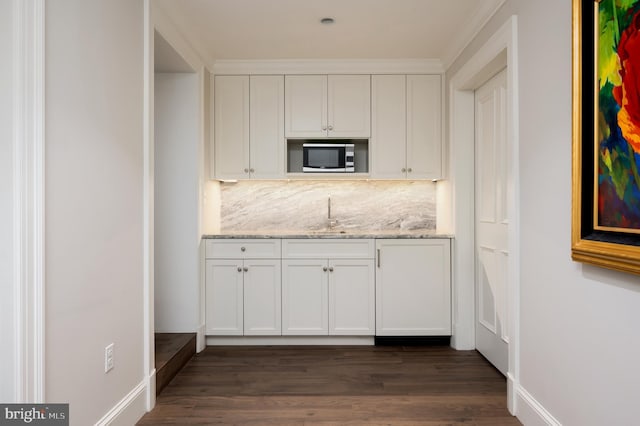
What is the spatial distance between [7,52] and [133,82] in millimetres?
846

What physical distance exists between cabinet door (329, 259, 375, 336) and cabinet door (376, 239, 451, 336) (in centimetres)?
7

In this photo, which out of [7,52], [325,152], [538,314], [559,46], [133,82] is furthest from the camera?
[325,152]

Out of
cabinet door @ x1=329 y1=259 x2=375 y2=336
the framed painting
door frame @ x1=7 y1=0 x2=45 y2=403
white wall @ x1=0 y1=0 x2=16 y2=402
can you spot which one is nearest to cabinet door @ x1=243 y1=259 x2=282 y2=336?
cabinet door @ x1=329 y1=259 x2=375 y2=336

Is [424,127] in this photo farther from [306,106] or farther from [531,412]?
[531,412]

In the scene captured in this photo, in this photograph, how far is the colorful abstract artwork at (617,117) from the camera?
1.41 m

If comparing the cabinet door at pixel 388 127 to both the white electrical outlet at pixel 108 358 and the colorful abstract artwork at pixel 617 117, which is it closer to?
the colorful abstract artwork at pixel 617 117

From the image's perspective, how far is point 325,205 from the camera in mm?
4199

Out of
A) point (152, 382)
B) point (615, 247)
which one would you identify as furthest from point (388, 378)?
point (615, 247)

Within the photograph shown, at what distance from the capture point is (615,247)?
1.51 m

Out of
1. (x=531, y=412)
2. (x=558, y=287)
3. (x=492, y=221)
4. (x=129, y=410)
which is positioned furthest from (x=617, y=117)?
(x=129, y=410)

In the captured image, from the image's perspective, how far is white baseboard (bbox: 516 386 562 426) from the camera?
6.67 feet

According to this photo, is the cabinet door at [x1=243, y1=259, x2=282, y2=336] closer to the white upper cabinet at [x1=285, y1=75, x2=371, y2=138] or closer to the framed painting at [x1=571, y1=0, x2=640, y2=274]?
the white upper cabinet at [x1=285, y1=75, x2=371, y2=138]

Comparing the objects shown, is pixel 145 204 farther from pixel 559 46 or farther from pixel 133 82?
pixel 559 46

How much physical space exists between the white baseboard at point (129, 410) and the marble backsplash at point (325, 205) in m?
1.99
